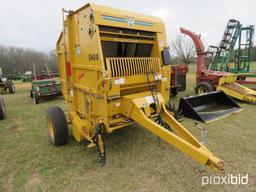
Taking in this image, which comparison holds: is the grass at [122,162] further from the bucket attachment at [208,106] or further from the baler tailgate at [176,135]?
the baler tailgate at [176,135]

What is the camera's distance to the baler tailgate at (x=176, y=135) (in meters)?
1.79

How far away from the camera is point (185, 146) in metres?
1.98

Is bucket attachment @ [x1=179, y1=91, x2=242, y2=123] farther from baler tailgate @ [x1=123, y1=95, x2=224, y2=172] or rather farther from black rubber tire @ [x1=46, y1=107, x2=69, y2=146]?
black rubber tire @ [x1=46, y1=107, x2=69, y2=146]

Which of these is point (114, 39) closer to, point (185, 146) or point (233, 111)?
point (185, 146)

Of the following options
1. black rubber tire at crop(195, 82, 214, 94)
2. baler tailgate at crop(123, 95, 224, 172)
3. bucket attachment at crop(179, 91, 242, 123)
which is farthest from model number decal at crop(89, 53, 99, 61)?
black rubber tire at crop(195, 82, 214, 94)

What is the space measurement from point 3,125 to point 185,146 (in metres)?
4.92

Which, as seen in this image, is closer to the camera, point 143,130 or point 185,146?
point 185,146

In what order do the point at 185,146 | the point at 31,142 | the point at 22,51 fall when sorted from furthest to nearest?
the point at 22,51, the point at 31,142, the point at 185,146

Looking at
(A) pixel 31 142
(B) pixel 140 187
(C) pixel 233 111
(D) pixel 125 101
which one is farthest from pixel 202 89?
(A) pixel 31 142

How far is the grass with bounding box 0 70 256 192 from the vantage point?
91.7 inches

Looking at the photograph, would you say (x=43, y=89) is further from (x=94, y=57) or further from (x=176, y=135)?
(x=176, y=135)

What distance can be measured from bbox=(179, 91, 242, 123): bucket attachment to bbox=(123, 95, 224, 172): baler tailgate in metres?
2.03

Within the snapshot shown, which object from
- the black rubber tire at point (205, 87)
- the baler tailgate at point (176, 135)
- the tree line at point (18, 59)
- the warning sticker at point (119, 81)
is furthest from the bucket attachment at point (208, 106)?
the tree line at point (18, 59)

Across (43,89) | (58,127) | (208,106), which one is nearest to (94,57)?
(58,127)
